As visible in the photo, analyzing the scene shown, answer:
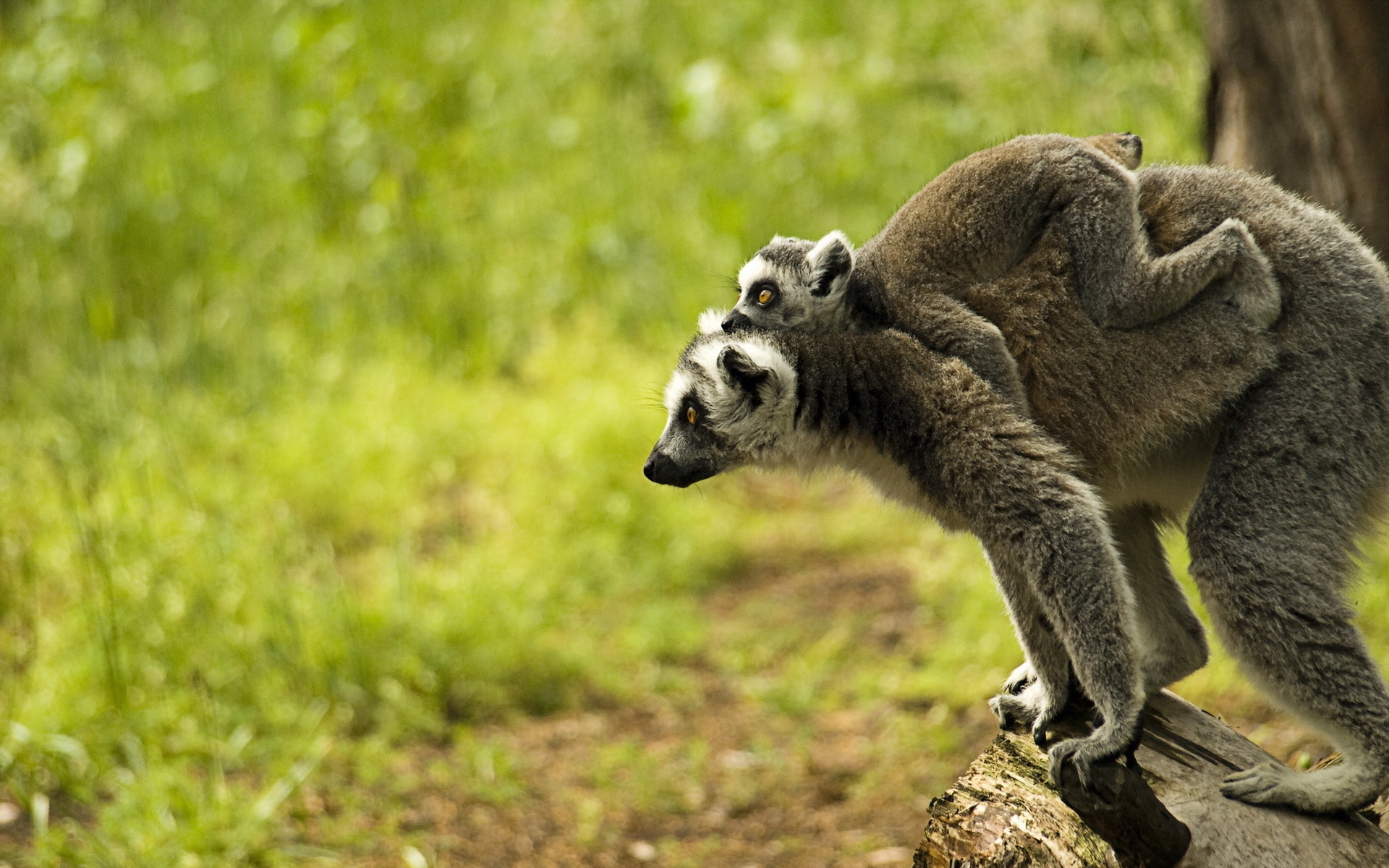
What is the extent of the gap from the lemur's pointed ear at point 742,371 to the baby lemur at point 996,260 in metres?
0.29

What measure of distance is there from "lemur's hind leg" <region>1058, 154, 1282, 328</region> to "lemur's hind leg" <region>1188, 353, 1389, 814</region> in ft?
0.91

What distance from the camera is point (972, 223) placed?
3885mm

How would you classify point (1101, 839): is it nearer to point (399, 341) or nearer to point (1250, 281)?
point (1250, 281)

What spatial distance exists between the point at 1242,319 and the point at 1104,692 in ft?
3.98

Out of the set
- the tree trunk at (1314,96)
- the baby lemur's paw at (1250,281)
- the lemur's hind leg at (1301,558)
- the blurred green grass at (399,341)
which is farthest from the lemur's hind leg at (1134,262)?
the blurred green grass at (399,341)

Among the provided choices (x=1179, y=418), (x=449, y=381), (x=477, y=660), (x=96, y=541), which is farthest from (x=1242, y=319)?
(x=449, y=381)

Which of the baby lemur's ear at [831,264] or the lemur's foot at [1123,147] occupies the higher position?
the lemur's foot at [1123,147]

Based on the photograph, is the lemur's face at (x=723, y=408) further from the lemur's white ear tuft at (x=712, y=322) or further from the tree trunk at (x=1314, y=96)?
the tree trunk at (x=1314, y=96)

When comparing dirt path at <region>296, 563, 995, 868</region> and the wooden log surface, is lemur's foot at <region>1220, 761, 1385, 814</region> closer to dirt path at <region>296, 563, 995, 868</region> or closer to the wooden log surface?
the wooden log surface

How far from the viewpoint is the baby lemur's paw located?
11.6ft

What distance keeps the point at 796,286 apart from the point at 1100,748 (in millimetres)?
1810

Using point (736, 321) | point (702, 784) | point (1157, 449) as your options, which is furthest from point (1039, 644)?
point (702, 784)

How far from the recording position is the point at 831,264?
4.03m

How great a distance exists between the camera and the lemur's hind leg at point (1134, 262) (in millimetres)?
3537
